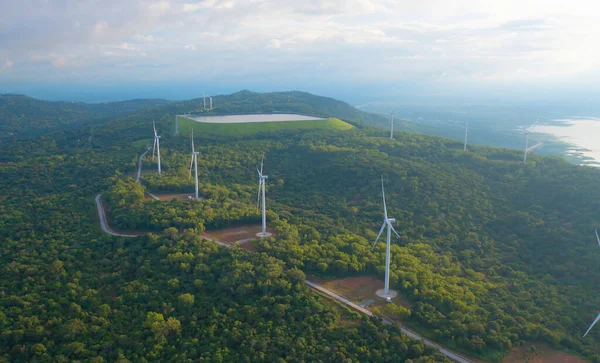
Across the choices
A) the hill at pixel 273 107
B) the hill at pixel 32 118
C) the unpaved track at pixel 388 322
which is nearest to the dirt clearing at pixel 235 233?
the unpaved track at pixel 388 322

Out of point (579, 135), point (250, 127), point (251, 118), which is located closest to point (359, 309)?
point (250, 127)

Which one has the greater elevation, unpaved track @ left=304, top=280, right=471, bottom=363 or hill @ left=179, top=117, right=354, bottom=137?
hill @ left=179, top=117, right=354, bottom=137

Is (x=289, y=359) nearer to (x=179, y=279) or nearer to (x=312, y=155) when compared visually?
(x=179, y=279)

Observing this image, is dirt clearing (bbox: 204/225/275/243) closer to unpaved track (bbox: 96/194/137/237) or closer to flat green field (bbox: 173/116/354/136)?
unpaved track (bbox: 96/194/137/237)

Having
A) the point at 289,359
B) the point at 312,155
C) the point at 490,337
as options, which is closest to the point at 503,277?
the point at 490,337

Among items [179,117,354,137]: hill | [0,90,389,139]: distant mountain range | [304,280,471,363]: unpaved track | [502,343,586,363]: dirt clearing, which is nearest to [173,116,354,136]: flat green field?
[179,117,354,137]: hill

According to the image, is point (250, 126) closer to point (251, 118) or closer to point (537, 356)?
point (251, 118)
